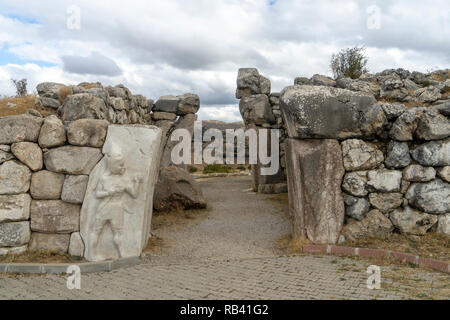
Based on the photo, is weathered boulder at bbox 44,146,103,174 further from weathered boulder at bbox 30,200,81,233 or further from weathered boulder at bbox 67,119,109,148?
weathered boulder at bbox 30,200,81,233

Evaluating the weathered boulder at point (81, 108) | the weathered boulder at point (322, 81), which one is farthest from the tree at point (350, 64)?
the weathered boulder at point (81, 108)

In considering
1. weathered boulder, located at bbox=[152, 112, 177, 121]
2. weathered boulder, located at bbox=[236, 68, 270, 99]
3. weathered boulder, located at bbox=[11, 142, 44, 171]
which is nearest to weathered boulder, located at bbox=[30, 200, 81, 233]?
weathered boulder, located at bbox=[11, 142, 44, 171]

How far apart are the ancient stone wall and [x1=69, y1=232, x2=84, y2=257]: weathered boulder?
138 inches

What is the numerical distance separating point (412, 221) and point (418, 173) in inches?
30.6

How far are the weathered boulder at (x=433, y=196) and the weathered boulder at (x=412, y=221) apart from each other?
0.14 m

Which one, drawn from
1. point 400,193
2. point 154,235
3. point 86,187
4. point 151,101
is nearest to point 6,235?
point 86,187

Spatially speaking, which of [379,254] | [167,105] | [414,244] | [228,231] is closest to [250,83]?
[167,105]

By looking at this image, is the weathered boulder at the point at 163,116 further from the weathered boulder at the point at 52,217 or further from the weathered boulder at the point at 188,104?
the weathered boulder at the point at 52,217

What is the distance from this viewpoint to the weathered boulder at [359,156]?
245 inches

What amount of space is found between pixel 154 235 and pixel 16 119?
3.25 metres

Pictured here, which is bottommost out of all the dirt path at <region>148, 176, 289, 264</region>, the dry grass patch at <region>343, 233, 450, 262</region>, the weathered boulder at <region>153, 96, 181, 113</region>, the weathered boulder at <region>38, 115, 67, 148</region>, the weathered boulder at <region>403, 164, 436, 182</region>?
the dirt path at <region>148, 176, 289, 264</region>

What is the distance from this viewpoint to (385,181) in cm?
619

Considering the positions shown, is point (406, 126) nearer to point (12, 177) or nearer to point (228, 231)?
point (228, 231)

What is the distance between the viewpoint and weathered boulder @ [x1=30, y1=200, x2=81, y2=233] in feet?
18.9
